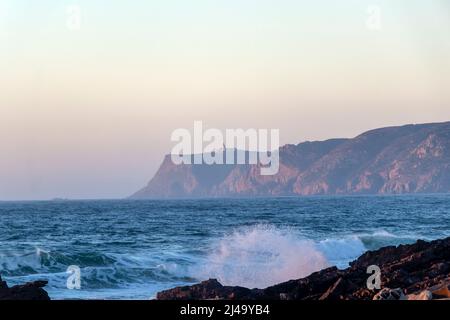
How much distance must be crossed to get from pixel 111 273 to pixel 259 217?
52.0 metres

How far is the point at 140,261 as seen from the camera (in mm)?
34312

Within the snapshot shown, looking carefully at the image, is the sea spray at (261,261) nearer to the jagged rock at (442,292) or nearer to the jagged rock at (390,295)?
the jagged rock at (442,292)

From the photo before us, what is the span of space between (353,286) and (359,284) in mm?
643

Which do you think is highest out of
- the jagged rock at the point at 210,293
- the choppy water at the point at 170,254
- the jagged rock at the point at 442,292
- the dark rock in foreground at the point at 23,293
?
the jagged rock at the point at 442,292

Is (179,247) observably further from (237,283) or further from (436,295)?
(436,295)

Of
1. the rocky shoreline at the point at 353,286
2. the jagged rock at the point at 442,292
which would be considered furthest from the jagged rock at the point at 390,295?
the jagged rock at the point at 442,292

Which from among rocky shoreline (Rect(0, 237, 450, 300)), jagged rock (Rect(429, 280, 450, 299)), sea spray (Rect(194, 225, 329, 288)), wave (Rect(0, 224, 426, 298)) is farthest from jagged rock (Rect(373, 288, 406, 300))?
sea spray (Rect(194, 225, 329, 288))

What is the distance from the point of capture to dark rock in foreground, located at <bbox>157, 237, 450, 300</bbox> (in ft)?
51.8

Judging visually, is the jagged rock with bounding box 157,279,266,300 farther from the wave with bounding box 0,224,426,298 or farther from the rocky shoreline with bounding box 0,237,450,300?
the wave with bounding box 0,224,426,298

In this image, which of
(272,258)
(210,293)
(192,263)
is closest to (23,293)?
(210,293)

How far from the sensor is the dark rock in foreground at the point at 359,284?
621 inches

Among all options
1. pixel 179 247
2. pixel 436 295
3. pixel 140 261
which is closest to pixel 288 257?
pixel 140 261

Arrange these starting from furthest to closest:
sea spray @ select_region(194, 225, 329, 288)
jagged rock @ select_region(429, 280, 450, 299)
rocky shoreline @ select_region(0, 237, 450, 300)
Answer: sea spray @ select_region(194, 225, 329, 288) < rocky shoreline @ select_region(0, 237, 450, 300) < jagged rock @ select_region(429, 280, 450, 299)

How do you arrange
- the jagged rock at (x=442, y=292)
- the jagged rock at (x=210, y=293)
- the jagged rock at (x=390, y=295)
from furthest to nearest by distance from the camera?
the jagged rock at (x=210, y=293)
the jagged rock at (x=442, y=292)
the jagged rock at (x=390, y=295)
